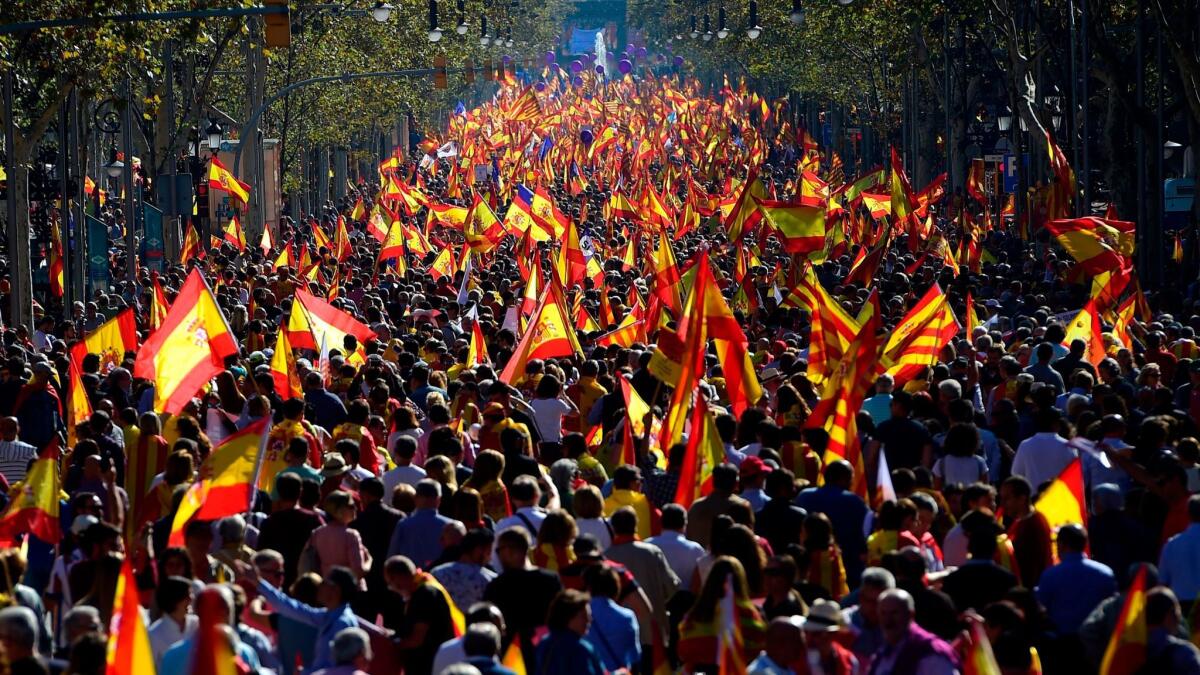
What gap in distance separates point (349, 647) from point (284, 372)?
842cm

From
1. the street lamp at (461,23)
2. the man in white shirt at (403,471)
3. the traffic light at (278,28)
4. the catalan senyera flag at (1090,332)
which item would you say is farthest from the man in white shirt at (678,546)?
the street lamp at (461,23)

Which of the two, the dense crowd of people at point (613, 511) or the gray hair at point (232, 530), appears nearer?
the dense crowd of people at point (613, 511)

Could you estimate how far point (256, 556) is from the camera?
9.30 meters

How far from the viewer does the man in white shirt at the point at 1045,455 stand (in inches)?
499

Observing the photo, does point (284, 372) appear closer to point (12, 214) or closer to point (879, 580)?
point (879, 580)

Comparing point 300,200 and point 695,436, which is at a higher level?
point 695,436

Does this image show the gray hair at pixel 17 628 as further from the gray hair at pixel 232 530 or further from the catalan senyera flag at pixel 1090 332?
the catalan senyera flag at pixel 1090 332

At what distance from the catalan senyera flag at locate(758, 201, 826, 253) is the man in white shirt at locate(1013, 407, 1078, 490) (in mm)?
12760

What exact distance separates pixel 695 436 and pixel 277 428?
8.34 ft

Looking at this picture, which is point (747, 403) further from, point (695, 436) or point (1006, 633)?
point (1006, 633)

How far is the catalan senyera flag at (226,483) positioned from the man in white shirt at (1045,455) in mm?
4230

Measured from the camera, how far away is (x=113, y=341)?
18625 millimetres

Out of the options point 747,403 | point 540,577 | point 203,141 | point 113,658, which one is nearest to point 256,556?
point 540,577

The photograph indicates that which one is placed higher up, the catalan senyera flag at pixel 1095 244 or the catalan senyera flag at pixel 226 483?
the catalan senyera flag at pixel 226 483
